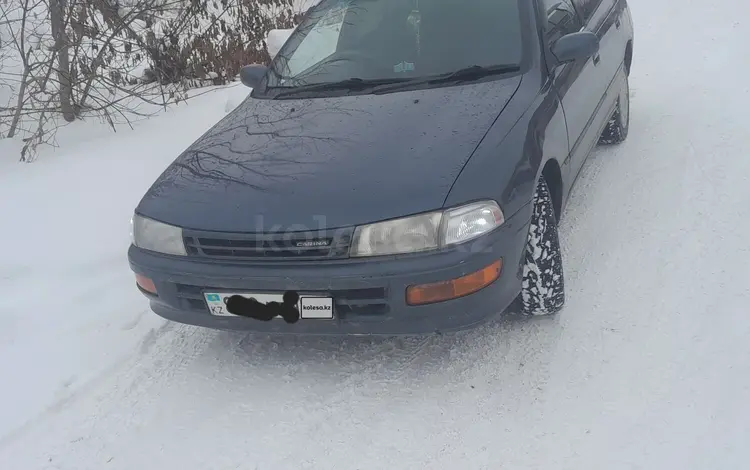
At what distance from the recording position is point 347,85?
141 inches

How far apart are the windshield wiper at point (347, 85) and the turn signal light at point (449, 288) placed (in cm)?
125

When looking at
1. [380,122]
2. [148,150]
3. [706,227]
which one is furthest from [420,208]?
[148,150]

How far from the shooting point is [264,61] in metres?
7.68

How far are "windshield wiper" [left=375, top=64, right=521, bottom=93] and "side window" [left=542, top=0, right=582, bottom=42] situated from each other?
0.38 m

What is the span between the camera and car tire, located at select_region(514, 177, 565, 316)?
3105 mm

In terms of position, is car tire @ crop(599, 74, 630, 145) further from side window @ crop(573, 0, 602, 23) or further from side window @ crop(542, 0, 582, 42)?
side window @ crop(542, 0, 582, 42)

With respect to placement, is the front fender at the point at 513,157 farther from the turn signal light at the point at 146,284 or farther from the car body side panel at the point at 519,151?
the turn signal light at the point at 146,284

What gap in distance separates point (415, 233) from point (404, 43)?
1.47m

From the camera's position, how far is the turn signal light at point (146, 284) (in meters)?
3.02

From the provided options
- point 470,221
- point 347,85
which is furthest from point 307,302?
point 347,85

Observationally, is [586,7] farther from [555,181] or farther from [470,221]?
[470,221]

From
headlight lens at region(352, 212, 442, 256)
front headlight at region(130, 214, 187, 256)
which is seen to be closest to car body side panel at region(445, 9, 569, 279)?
headlight lens at region(352, 212, 442, 256)

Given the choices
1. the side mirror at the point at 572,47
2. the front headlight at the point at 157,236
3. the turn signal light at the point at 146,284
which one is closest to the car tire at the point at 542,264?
the side mirror at the point at 572,47

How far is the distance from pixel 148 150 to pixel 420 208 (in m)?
3.57
